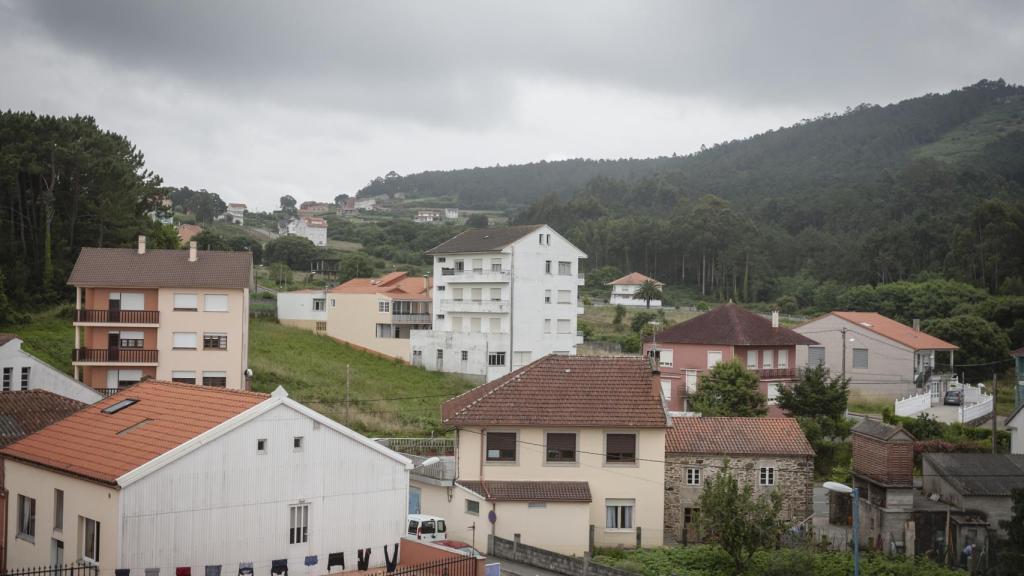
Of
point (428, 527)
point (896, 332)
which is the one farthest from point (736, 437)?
point (896, 332)

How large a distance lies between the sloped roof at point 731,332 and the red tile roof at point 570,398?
2220 centimetres

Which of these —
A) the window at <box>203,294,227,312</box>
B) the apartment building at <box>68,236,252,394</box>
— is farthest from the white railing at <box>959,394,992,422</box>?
the window at <box>203,294,227,312</box>

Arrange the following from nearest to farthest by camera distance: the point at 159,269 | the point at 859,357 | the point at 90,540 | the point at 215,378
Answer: the point at 90,540 → the point at 215,378 → the point at 159,269 → the point at 859,357

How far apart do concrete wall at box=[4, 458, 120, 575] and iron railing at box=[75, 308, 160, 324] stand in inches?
942

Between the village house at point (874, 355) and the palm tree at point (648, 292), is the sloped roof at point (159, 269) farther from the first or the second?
the palm tree at point (648, 292)

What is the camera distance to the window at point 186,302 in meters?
48.3

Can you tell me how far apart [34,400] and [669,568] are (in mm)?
20000

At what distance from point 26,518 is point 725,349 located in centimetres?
4007

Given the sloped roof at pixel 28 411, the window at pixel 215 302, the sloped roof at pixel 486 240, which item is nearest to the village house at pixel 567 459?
the sloped roof at pixel 28 411

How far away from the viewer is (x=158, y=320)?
48.0 metres

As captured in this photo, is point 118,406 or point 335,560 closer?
point 335,560

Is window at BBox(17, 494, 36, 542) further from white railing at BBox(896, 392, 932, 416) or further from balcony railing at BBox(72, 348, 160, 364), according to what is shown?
white railing at BBox(896, 392, 932, 416)

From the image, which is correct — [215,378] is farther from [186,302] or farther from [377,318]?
[377,318]

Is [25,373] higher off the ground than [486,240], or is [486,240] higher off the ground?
[486,240]
